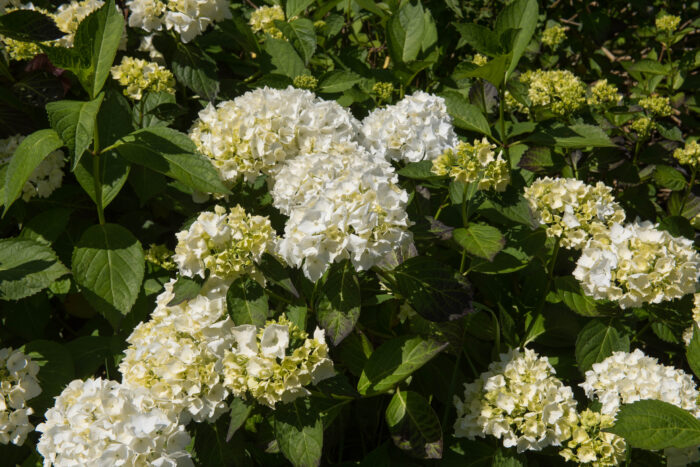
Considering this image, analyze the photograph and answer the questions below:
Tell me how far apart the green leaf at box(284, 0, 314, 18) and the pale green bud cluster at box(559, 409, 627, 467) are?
2.49 metres

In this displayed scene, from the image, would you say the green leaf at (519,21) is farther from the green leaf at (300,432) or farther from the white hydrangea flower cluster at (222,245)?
the green leaf at (300,432)

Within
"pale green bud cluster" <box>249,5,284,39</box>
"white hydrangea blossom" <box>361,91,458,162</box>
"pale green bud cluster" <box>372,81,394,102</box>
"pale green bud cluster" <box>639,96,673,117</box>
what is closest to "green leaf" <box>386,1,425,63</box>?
"pale green bud cluster" <box>372,81,394,102</box>

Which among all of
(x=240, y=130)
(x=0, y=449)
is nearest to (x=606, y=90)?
(x=240, y=130)

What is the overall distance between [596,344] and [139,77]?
227 cm

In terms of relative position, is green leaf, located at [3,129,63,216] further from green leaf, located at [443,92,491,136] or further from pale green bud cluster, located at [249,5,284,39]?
green leaf, located at [443,92,491,136]

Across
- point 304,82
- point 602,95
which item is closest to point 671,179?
point 602,95

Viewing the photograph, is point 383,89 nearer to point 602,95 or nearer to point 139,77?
point 139,77

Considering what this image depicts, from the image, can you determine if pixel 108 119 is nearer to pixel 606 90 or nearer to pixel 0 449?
pixel 0 449

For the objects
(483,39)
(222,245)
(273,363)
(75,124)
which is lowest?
(273,363)

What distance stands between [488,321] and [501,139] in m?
0.91

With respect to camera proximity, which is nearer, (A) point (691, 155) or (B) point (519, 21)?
(B) point (519, 21)

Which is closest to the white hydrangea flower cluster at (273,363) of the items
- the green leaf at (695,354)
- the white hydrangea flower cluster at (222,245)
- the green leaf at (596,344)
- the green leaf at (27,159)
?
the white hydrangea flower cluster at (222,245)

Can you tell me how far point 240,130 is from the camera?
7.59 ft

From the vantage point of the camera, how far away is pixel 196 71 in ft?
10.0
